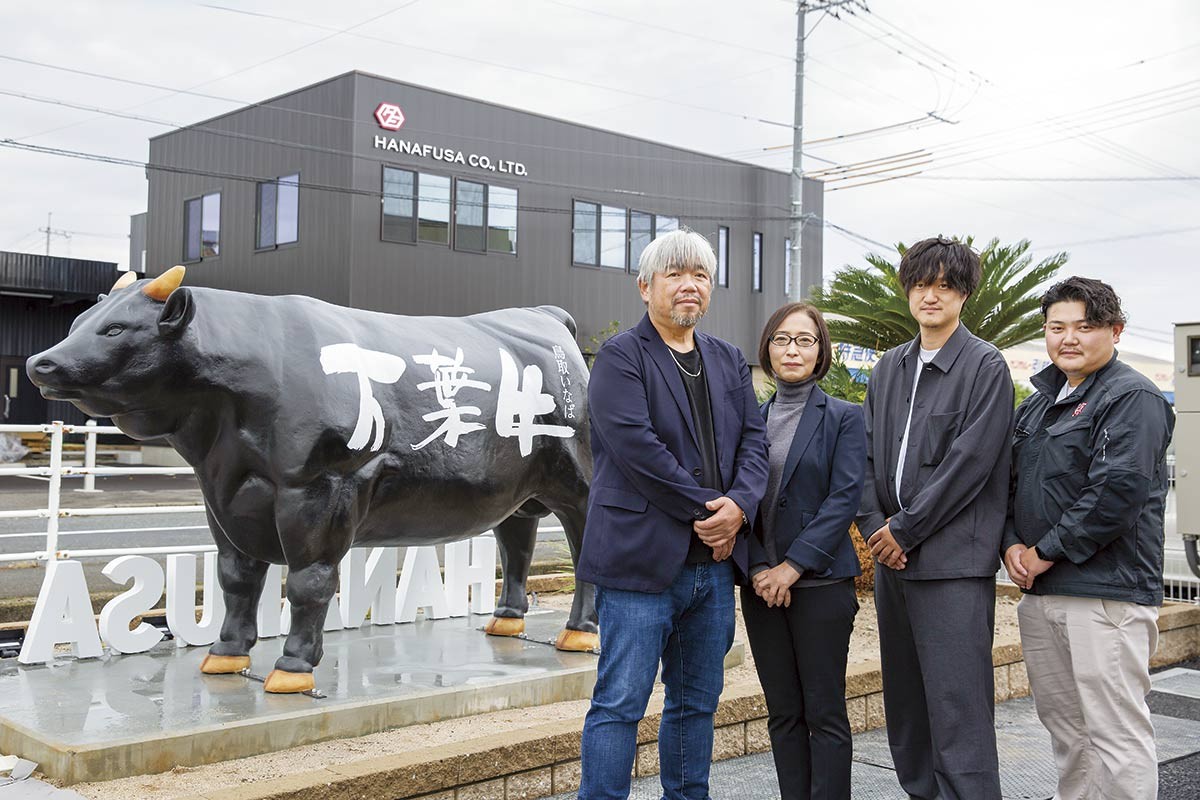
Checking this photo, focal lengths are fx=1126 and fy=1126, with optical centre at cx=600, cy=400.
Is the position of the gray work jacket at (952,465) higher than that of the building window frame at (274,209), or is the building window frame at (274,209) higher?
the building window frame at (274,209)

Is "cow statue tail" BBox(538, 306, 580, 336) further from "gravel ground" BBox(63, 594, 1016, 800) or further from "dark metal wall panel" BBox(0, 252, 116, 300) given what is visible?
"dark metal wall panel" BBox(0, 252, 116, 300)

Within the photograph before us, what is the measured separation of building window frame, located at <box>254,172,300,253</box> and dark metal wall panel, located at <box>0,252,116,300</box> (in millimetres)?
3645

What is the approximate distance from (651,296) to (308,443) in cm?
176

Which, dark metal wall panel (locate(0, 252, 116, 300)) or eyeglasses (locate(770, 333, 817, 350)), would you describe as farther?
dark metal wall panel (locate(0, 252, 116, 300))

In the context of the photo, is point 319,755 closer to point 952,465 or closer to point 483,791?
point 483,791

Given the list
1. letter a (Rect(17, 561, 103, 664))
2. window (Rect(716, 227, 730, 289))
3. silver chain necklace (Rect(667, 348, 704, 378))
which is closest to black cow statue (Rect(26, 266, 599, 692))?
letter a (Rect(17, 561, 103, 664))

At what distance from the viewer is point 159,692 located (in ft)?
14.6

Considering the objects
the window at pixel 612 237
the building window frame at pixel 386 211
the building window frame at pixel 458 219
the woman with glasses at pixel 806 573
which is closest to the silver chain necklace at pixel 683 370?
the woman with glasses at pixel 806 573

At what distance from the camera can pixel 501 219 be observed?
20.8 metres

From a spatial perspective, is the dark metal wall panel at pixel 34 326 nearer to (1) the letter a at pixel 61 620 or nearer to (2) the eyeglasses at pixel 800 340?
(1) the letter a at pixel 61 620

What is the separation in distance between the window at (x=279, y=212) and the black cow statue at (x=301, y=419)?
15.2 meters

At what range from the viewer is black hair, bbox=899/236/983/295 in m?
3.47

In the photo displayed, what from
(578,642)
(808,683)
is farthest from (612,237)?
(808,683)

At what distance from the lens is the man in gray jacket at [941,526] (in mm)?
3369
